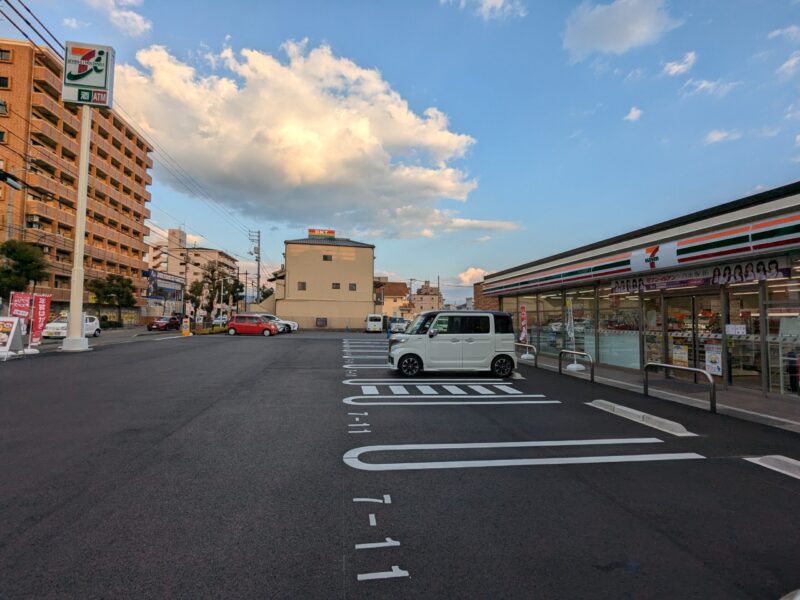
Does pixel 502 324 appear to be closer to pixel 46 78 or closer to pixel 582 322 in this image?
pixel 582 322

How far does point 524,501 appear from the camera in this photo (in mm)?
3771

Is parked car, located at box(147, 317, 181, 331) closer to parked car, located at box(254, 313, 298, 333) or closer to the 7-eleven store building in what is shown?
parked car, located at box(254, 313, 298, 333)

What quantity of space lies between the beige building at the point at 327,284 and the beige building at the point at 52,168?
21.6 m

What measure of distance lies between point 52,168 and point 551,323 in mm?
50903

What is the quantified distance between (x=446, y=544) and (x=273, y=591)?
120 centimetres

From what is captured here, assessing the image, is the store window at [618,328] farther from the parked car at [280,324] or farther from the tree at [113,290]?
the tree at [113,290]

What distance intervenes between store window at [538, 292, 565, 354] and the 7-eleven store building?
3.83 ft

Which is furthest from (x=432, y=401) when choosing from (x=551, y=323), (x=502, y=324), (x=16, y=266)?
(x=16, y=266)

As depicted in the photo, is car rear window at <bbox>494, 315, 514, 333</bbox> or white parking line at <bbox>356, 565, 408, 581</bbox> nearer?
white parking line at <bbox>356, 565, 408, 581</bbox>

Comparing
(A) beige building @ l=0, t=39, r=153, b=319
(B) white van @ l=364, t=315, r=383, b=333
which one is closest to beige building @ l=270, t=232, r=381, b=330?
(B) white van @ l=364, t=315, r=383, b=333

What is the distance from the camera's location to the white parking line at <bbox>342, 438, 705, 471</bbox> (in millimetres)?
4633

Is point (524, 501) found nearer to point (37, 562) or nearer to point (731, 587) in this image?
point (731, 587)

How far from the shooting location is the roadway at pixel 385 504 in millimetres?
2611

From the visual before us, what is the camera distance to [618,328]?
45.0ft
